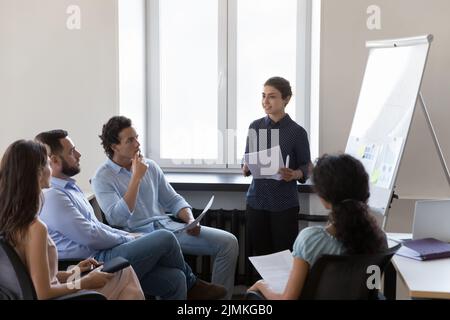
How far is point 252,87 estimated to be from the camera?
13.0ft

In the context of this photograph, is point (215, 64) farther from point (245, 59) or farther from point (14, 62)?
point (14, 62)

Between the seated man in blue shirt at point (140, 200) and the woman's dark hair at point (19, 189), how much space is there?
899 mm

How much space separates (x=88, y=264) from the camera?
226 centimetres

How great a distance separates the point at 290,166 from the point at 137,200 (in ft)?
2.95

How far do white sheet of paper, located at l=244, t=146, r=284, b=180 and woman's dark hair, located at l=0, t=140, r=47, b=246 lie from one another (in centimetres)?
132

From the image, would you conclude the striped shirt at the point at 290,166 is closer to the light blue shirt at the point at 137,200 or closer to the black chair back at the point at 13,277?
the light blue shirt at the point at 137,200

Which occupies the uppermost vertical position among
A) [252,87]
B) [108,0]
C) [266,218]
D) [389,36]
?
[108,0]

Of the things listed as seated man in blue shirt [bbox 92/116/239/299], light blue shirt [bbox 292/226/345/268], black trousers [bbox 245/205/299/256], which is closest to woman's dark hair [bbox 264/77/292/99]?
black trousers [bbox 245/205/299/256]

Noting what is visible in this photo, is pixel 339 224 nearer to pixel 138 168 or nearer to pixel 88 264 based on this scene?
pixel 88 264

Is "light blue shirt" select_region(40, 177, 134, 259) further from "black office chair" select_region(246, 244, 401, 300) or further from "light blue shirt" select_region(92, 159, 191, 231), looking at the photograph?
"black office chair" select_region(246, 244, 401, 300)

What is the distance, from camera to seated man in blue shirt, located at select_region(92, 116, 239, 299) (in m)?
2.79

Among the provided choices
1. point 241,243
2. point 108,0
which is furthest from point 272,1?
point 241,243

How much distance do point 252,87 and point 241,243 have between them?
1.16 meters

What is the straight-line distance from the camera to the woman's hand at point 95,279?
2.03m
